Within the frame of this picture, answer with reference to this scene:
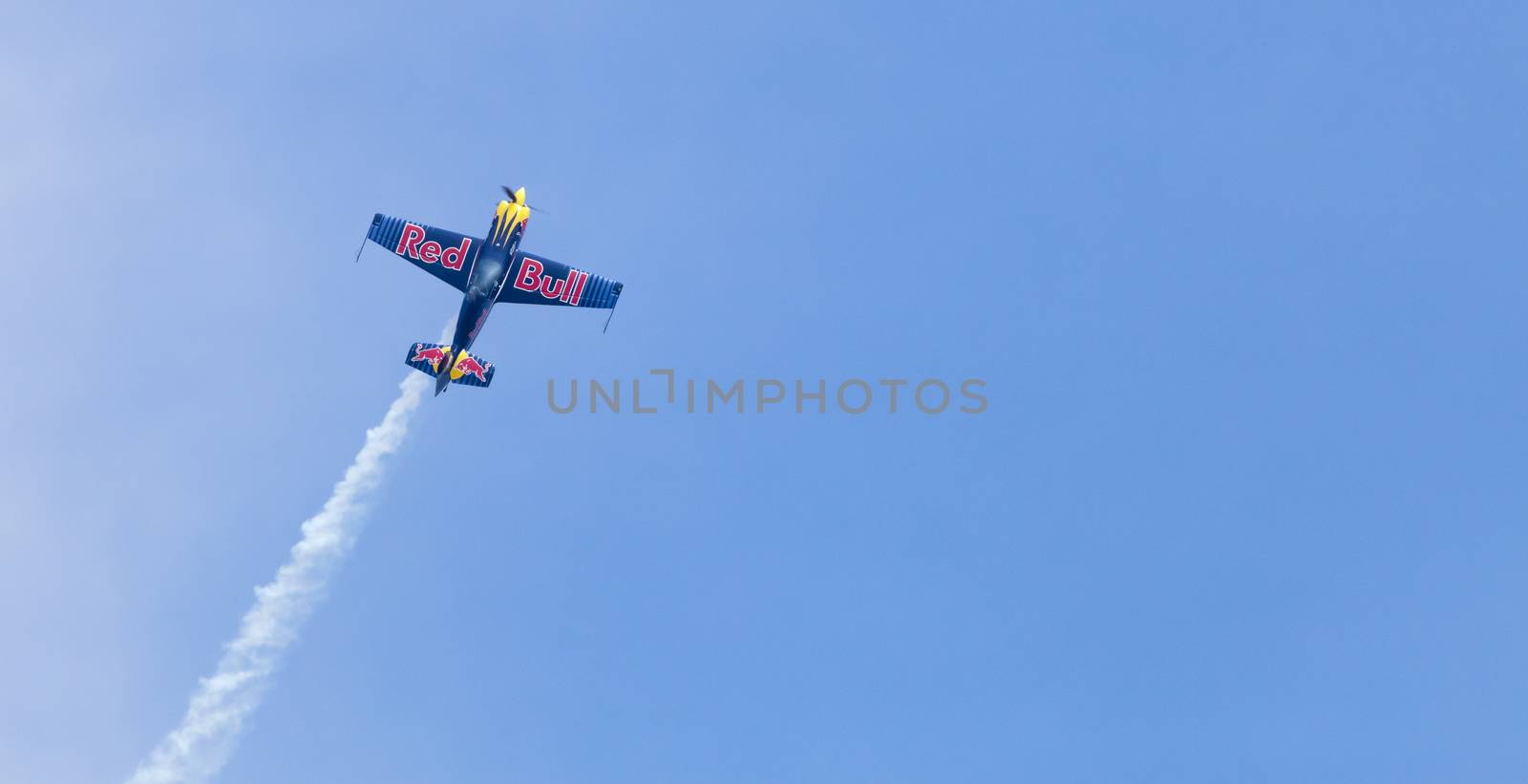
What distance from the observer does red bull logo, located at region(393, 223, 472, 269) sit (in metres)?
120

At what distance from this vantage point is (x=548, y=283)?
122375 mm

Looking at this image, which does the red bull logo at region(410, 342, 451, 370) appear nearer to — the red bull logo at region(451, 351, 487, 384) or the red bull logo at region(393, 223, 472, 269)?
the red bull logo at region(451, 351, 487, 384)

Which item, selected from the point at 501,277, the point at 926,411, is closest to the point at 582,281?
the point at 501,277

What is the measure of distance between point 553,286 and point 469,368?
8691mm

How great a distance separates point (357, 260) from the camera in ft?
373

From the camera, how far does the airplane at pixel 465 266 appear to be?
389ft

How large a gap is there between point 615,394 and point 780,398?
1287 centimetres

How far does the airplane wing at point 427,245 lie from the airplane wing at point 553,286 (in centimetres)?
322

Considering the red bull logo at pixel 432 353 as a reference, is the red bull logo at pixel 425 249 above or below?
above

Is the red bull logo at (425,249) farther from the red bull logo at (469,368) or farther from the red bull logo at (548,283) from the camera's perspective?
the red bull logo at (469,368)

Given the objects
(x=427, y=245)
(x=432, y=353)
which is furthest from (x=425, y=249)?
(x=432, y=353)

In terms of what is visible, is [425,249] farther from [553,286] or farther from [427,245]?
[553,286]

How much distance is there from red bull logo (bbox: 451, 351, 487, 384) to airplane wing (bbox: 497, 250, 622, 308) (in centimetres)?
488

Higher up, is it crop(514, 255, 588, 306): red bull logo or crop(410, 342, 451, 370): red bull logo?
crop(514, 255, 588, 306): red bull logo
